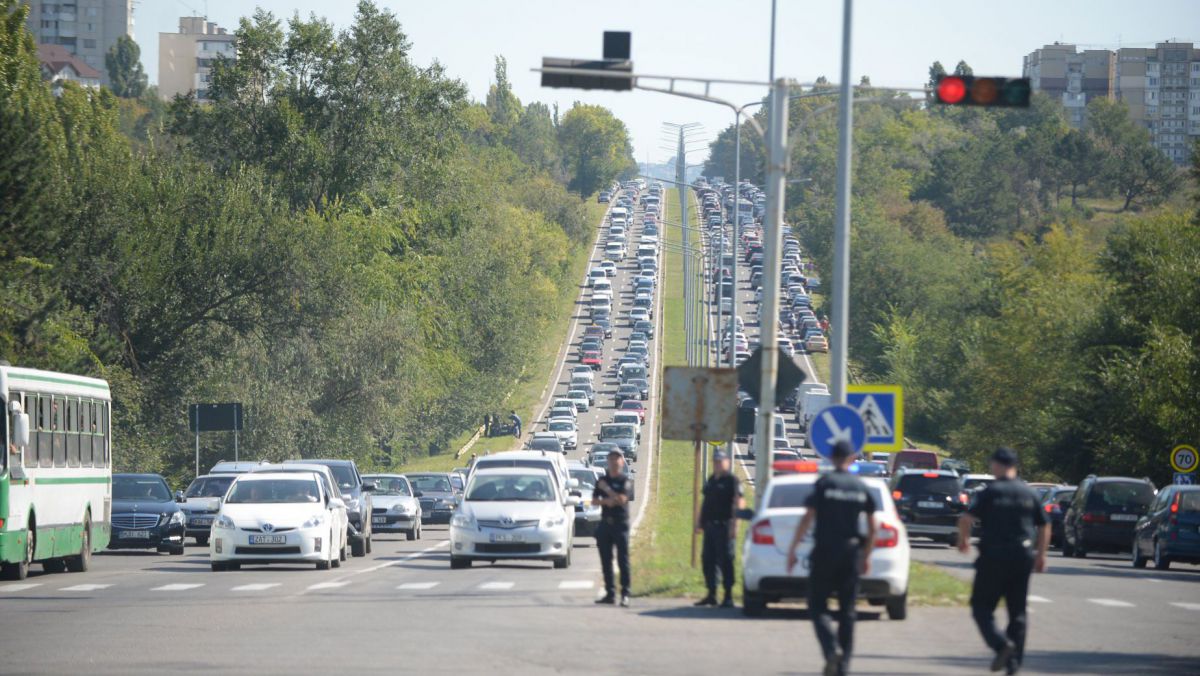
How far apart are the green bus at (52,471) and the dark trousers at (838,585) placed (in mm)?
14864

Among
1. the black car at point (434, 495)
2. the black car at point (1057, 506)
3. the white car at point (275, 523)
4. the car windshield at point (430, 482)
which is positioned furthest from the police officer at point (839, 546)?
the car windshield at point (430, 482)

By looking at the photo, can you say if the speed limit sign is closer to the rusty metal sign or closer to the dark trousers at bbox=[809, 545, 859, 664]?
the rusty metal sign

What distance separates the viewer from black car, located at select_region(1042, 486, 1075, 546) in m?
44.0

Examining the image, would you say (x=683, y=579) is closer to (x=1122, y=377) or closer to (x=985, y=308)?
(x=1122, y=377)

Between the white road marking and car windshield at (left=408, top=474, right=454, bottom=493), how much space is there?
32052 millimetres

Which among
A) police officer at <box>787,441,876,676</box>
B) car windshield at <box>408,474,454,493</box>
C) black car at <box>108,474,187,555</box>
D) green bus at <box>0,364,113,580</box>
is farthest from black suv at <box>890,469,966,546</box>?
police officer at <box>787,441,876,676</box>

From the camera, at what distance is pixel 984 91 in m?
19.9

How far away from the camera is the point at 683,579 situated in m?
23.5

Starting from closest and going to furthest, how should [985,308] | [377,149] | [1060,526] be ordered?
[1060,526], [377,149], [985,308]

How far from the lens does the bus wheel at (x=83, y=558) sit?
2950 centimetres

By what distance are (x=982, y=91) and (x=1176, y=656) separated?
21.8 feet

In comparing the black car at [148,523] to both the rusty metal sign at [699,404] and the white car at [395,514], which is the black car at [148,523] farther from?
the rusty metal sign at [699,404]

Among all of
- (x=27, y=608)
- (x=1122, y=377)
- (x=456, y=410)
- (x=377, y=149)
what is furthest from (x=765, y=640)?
(x=456, y=410)

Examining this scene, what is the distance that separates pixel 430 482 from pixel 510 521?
26.5 metres
